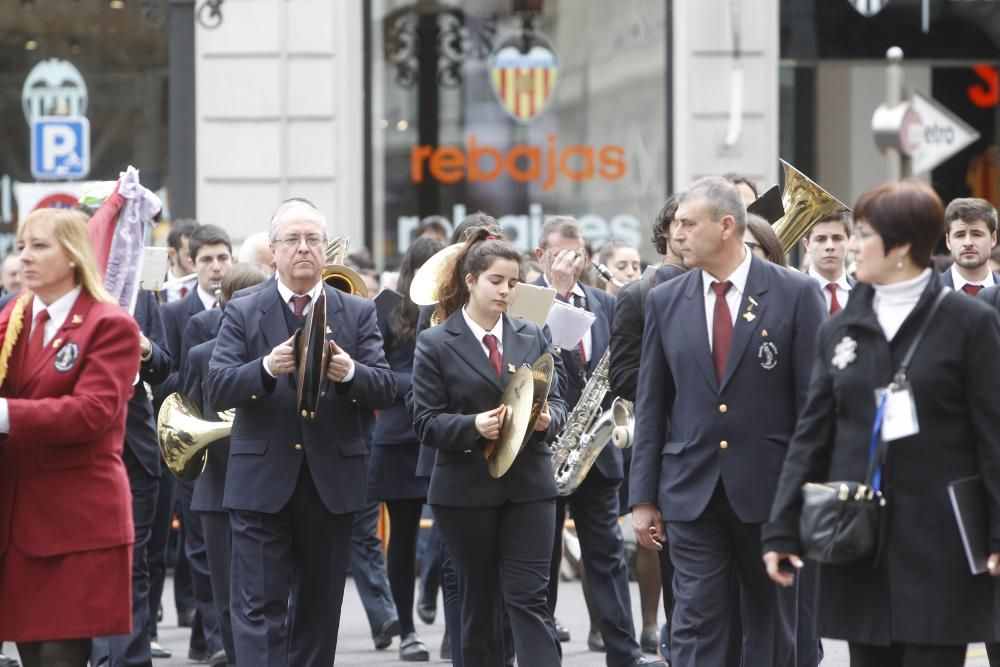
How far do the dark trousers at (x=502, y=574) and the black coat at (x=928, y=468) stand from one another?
217 cm

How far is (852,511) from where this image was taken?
18.0 feet

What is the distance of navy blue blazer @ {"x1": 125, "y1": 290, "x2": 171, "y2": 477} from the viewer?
920 cm

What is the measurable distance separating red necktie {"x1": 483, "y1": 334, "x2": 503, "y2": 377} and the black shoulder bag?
2427 mm

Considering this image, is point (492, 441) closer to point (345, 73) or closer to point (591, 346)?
point (591, 346)

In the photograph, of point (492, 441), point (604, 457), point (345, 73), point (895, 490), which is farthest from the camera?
point (345, 73)

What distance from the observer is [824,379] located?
5762 millimetres

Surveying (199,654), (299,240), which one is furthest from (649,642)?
(299,240)

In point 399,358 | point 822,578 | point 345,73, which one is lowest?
point 822,578

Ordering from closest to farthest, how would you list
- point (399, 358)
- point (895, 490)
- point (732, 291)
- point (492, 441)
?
point (895, 490)
point (732, 291)
point (492, 441)
point (399, 358)

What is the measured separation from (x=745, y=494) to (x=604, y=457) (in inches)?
107

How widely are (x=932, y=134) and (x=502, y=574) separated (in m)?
6.97

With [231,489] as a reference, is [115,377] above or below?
above

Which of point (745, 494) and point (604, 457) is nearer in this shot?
point (745, 494)

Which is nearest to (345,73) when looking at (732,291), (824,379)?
(732,291)
